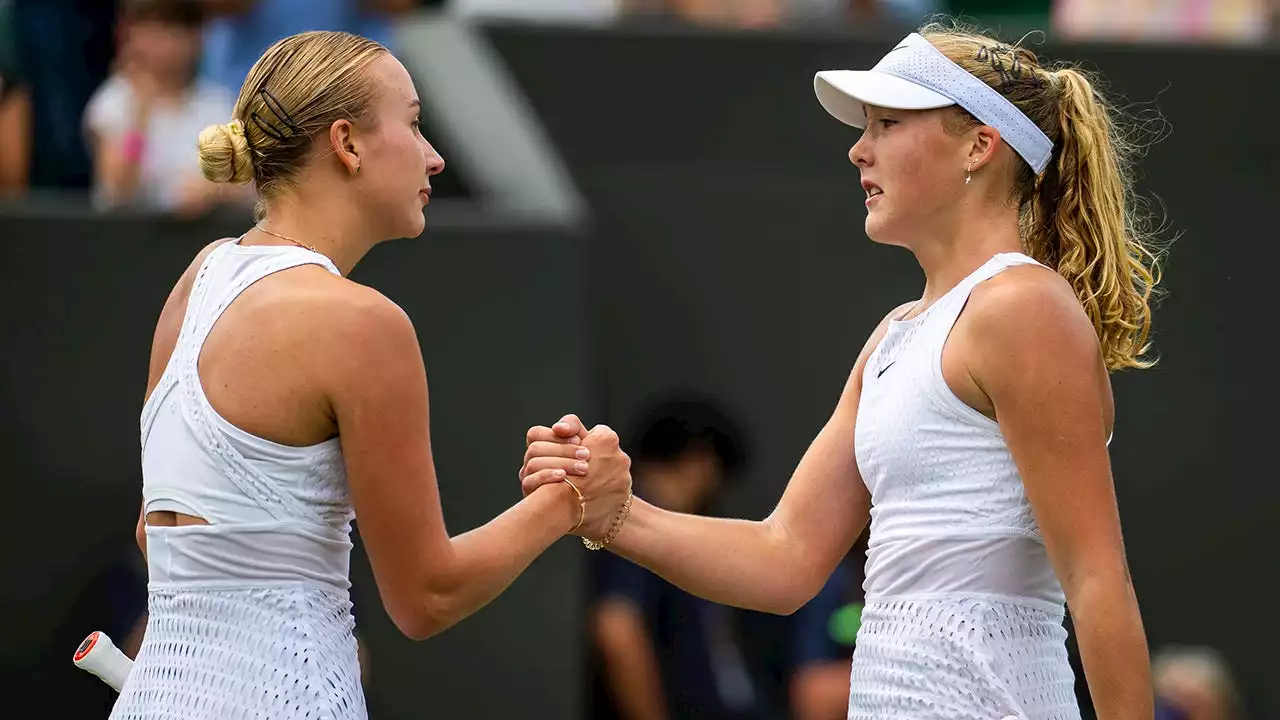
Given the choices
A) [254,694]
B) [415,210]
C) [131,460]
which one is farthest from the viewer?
[131,460]

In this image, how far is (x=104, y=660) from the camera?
9.27 ft

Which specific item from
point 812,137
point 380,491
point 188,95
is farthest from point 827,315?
point 380,491

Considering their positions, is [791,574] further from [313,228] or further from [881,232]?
[313,228]

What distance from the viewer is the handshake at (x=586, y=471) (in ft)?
10.5

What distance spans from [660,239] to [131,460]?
2.00 meters

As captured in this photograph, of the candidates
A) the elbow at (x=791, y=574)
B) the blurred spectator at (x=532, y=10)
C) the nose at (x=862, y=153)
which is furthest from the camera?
the blurred spectator at (x=532, y=10)

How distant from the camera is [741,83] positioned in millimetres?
6488

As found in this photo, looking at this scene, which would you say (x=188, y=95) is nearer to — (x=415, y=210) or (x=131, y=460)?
(x=131, y=460)

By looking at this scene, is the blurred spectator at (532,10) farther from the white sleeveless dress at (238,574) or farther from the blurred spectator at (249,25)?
the white sleeveless dress at (238,574)

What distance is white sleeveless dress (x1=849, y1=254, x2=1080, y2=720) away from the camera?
2770mm

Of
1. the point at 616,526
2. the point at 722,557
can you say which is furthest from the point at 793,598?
the point at 616,526

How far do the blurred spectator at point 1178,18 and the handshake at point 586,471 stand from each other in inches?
163

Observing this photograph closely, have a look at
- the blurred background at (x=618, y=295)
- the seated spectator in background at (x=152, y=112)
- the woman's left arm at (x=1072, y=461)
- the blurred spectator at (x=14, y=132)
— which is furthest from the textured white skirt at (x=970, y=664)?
the blurred spectator at (x=14, y=132)

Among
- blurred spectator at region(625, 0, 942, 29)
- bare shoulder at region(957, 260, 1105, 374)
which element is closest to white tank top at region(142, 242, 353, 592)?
bare shoulder at region(957, 260, 1105, 374)
